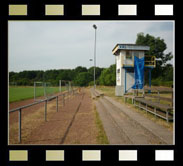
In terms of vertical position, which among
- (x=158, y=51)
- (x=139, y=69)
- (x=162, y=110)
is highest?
(x=158, y=51)

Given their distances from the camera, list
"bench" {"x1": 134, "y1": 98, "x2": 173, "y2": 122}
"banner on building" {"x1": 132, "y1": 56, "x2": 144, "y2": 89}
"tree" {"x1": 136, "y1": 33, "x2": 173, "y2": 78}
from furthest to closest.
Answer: "tree" {"x1": 136, "y1": 33, "x2": 173, "y2": 78}, "banner on building" {"x1": 132, "y1": 56, "x2": 144, "y2": 89}, "bench" {"x1": 134, "y1": 98, "x2": 173, "y2": 122}

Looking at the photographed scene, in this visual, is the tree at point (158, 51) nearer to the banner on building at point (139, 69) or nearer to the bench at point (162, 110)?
the banner on building at point (139, 69)

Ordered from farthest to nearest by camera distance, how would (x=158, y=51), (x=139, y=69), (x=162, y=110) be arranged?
1. (x=158, y=51)
2. (x=139, y=69)
3. (x=162, y=110)

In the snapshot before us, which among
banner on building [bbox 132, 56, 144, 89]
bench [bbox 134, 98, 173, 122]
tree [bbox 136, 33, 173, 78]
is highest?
tree [bbox 136, 33, 173, 78]

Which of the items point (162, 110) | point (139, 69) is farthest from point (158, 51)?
point (162, 110)

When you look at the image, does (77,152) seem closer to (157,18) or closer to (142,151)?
(142,151)

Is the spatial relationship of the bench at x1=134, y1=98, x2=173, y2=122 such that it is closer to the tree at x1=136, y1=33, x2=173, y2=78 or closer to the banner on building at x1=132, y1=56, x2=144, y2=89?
the banner on building at x1=132, y1=56, x2=144, y2=89

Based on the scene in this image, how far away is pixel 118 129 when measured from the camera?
12.7ft

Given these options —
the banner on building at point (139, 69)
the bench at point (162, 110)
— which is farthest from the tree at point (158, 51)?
the bench at point (162, 110)

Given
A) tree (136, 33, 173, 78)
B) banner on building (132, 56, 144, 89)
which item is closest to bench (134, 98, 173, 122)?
banner on building (132, 56, 144, 89)

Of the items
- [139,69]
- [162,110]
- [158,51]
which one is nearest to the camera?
[162,110]

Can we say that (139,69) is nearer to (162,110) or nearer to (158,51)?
(162,110)
